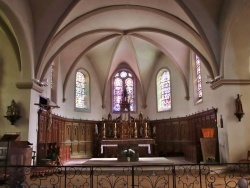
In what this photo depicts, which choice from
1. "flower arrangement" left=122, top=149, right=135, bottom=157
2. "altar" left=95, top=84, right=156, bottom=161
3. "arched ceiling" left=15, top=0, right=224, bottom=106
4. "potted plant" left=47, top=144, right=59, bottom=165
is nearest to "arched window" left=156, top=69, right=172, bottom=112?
"arched ceiling" left=15, top=0, right=224, bottom=106

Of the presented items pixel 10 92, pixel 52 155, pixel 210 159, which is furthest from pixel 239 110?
pixel 10 92

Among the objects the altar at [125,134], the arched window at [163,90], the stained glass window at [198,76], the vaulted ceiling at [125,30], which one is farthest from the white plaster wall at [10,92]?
the arched window at [163,90]

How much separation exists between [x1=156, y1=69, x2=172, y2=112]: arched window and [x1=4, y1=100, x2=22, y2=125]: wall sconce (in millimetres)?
11248

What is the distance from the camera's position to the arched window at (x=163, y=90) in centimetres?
1974

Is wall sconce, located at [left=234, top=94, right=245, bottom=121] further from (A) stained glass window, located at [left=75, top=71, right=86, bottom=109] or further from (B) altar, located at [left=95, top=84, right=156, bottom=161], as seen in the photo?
(A) stained glass window, located at [left=75, top=71, right=86, bottom=109]

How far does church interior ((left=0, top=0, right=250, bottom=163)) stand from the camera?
38.6ft

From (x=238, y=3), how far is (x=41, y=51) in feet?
28.1

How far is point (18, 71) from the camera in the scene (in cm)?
→ 1209

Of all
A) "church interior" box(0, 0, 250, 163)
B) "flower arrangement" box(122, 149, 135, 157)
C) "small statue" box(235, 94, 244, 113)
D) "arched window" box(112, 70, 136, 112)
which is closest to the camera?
"church interior" box(0, 0, 250, 163)

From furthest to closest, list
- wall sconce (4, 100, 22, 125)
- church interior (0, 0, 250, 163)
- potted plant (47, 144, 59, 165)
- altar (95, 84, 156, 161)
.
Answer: altar (95, 84, 156, 161)
potted plant (47, 144, 59, 165)
church interior (0, 0, 250, 163)
wall sconce (4, 100, 22, 125)

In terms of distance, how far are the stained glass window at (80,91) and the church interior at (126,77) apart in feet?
0.24

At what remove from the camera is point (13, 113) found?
11312 mm

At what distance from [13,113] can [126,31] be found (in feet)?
27.9

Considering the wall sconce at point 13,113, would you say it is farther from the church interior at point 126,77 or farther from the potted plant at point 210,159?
the potted plant at point 210,159
